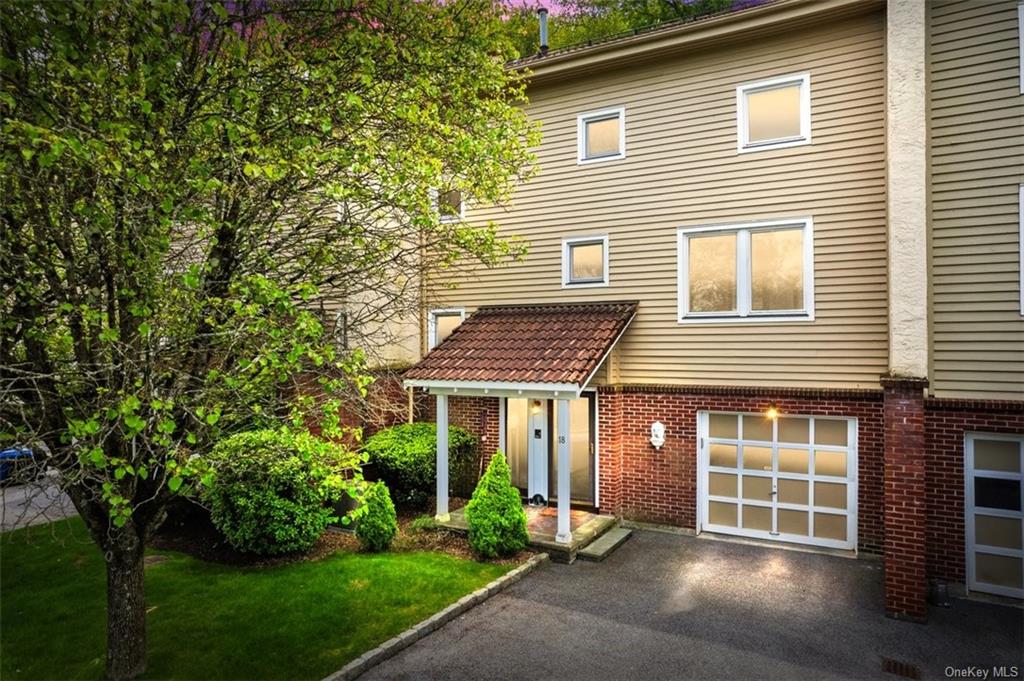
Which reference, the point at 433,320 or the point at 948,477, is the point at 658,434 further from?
the point at 433,320

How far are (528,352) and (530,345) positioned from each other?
10.9 inches

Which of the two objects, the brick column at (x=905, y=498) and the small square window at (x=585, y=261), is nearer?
the brick column at (x=905, y=498)

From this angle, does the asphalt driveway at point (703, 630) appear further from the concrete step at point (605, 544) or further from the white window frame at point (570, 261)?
the white window frame at point (570, 261)

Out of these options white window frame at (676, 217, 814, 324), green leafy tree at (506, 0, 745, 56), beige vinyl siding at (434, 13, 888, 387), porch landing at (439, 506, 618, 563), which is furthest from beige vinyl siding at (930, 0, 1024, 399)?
green leafy tree at (506, 0, 745, 56)

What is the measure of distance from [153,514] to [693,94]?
10.6 m

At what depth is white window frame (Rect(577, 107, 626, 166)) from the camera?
37.2 ft

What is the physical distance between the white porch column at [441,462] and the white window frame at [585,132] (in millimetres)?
5594

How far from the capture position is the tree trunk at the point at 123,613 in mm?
5703

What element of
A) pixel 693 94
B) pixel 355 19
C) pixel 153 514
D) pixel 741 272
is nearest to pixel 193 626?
pixel 153 514

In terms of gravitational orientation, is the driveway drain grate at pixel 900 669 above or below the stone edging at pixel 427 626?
below

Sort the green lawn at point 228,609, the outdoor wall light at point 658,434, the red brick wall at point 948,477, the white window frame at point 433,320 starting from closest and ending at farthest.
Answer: the green lawn at point 228,609 → the red brick wall at point 948,477 → the outdoor wall light at point 658,434 → the white window frame at point 433,320

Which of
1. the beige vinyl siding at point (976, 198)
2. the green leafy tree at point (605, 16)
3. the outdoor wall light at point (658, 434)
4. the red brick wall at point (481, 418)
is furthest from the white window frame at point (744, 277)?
the green leafy tree at point (605, 16)

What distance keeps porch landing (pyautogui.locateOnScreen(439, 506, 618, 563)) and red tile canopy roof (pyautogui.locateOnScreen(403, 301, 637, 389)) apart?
262cm

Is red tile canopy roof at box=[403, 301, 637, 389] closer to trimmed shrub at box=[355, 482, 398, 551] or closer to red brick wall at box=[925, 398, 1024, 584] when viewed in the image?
trimmed shrub at box=[355, 482, 398, 551]
